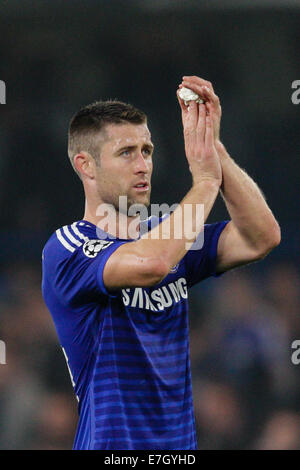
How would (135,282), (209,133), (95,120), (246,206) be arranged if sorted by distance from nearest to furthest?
Answer: (135,282), (209,133), (246,206), (95,120)

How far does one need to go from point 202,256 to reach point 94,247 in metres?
0.55

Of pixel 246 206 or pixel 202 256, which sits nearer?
pixel 246 206

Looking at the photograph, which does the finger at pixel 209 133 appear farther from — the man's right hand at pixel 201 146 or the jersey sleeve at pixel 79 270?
the jersey sleeve at pixel 79 270

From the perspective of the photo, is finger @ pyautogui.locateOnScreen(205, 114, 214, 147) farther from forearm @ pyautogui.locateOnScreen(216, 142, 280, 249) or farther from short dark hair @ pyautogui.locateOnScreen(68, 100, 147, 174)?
short dark hair @ pyautogui.locateOnScreen(68, 100, 147, 174)

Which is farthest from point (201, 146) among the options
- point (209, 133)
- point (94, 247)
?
point (94, 247)

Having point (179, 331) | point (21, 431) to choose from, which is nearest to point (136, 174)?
point (179, 331)

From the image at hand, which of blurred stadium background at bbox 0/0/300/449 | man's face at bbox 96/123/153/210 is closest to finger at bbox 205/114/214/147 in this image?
man's face at bbox 96/123/153/210

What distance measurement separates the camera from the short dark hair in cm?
297

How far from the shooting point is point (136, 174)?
2865mm

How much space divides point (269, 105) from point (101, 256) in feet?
15.3

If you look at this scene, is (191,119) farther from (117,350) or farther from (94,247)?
(117,350)

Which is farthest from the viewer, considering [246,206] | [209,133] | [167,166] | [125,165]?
[167,166]

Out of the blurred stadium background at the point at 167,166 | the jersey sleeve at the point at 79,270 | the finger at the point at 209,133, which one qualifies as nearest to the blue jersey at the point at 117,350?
the jersey sleeve at the point at 79,270

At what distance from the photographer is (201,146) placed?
261 cm
